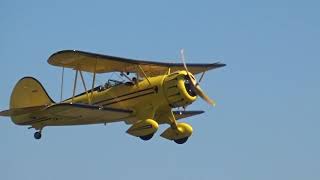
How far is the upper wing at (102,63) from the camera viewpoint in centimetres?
2181

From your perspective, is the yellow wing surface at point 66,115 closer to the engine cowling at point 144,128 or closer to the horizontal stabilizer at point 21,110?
the horizontal stabilizer at point 21,110

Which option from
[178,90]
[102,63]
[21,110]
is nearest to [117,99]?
[102,63]

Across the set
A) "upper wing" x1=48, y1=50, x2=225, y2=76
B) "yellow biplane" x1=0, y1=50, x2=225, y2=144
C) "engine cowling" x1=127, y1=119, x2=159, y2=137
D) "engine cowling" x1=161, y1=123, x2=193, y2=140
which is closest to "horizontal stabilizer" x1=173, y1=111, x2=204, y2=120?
"yellow biplane" x1=0, y1=50, x2=225, y2=144

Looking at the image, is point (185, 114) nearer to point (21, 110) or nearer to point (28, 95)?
point (28, 95)

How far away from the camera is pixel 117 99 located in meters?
22.6

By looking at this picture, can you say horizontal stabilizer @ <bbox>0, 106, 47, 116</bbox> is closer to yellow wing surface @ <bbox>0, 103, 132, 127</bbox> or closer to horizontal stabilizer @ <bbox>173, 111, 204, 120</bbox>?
yellow wing surface @ <bbox>0, 103, 132, 127</bbox>

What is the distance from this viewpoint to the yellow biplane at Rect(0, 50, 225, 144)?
70.4 ft

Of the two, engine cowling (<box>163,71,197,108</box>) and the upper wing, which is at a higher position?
the upper wing

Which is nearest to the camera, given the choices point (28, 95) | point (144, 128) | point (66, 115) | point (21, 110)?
point (144, 128)

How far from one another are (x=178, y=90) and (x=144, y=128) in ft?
5.80

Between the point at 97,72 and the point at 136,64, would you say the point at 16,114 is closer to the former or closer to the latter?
the point at 97,72

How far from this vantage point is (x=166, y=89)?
2172cm

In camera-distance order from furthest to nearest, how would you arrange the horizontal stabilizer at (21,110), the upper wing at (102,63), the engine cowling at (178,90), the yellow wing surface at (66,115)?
the horizontal stabilizer at (21,110) < the upper wing at (102,63) < the engine cowling at (178,90) < the yellow wing surface at (66,115)

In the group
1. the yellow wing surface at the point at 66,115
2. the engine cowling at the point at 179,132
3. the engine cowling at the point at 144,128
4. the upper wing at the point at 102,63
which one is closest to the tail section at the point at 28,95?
the yellow wing surface at the point at 66,115
